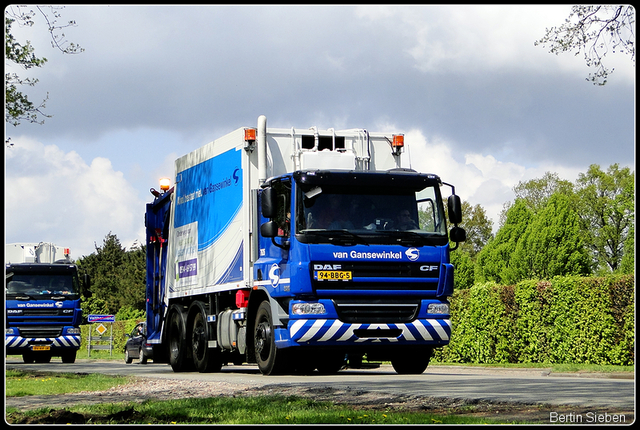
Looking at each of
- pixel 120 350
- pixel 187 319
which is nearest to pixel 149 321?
pixel 187 319

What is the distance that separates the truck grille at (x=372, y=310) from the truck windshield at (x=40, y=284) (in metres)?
16.3

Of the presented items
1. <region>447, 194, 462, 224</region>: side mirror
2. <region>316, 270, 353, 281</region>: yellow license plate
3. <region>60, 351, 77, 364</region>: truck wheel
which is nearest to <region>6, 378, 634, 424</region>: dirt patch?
<region>316, 270, 353, 281</region>: yellow license plate

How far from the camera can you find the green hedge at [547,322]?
22.5 meters

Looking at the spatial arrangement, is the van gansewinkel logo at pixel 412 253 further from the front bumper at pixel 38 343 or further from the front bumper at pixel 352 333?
the front bumper at pixel 38 343

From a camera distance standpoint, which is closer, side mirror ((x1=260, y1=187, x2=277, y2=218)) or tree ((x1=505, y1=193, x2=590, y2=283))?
side mirror ((x1=260, y1=187, x2=277, y2=218))

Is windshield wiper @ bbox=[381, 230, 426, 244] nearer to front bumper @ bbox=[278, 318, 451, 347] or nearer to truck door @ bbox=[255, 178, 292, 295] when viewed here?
front bumper @ bbox=[278, 318, 451, 347]

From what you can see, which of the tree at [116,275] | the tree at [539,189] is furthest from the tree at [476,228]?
the tree at [116,275]

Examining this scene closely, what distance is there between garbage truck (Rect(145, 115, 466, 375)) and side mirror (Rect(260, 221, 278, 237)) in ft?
0.07

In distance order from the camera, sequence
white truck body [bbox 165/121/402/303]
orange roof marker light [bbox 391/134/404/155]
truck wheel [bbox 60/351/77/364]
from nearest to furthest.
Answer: white truck body [bbox 165/121/402/303] < orange roof marker light [bbox 391/134/404/155] < truck wheel [bbox 60/351/77/364]

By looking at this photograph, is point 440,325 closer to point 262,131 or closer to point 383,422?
point 262,131

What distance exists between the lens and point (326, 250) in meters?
13.7

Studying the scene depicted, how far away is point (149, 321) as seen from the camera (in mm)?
21266

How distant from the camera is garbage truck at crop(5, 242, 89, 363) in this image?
2747 cm

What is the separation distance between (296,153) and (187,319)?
196 inches
